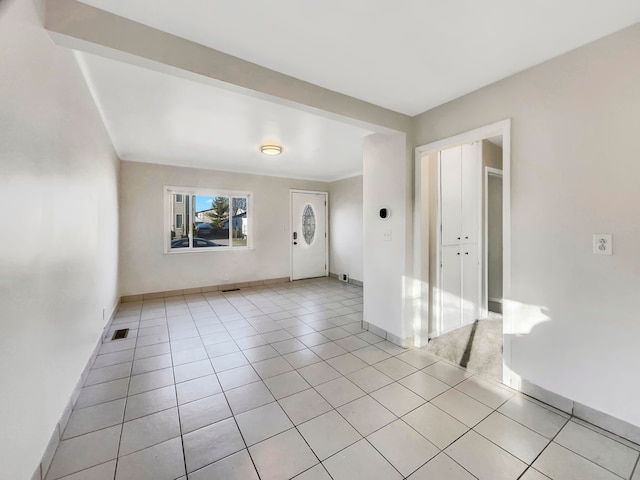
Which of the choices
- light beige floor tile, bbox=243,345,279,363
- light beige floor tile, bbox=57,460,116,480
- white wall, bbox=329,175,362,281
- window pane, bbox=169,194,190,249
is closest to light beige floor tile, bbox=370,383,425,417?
light beige floor tile, bbox=243,345,279,363

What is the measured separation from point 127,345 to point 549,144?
4294mm

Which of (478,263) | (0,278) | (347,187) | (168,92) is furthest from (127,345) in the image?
(347,187)

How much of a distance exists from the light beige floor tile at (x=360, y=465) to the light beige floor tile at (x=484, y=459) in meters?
0.39

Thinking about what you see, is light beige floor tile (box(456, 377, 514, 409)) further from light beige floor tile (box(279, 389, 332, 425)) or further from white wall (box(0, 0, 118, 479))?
white wall (box(0, 0, 118, 479))

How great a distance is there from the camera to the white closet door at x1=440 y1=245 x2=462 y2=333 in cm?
315

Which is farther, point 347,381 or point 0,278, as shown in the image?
point 347,381

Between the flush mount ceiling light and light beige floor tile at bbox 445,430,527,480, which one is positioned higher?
the flush mount ceiling light

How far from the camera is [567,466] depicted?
145cm

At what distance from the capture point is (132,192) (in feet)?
15.0

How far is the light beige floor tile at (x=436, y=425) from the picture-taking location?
5.39 feet

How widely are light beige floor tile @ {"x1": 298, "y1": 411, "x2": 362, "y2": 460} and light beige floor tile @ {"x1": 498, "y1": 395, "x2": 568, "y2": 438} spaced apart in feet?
3.67

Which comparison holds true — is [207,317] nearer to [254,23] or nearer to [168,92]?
[168,92]

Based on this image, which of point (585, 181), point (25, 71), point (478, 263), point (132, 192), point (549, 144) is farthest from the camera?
point (132, 192)

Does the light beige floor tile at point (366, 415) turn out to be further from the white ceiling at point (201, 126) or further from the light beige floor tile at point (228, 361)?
the white ceiling at point (201, 126)
